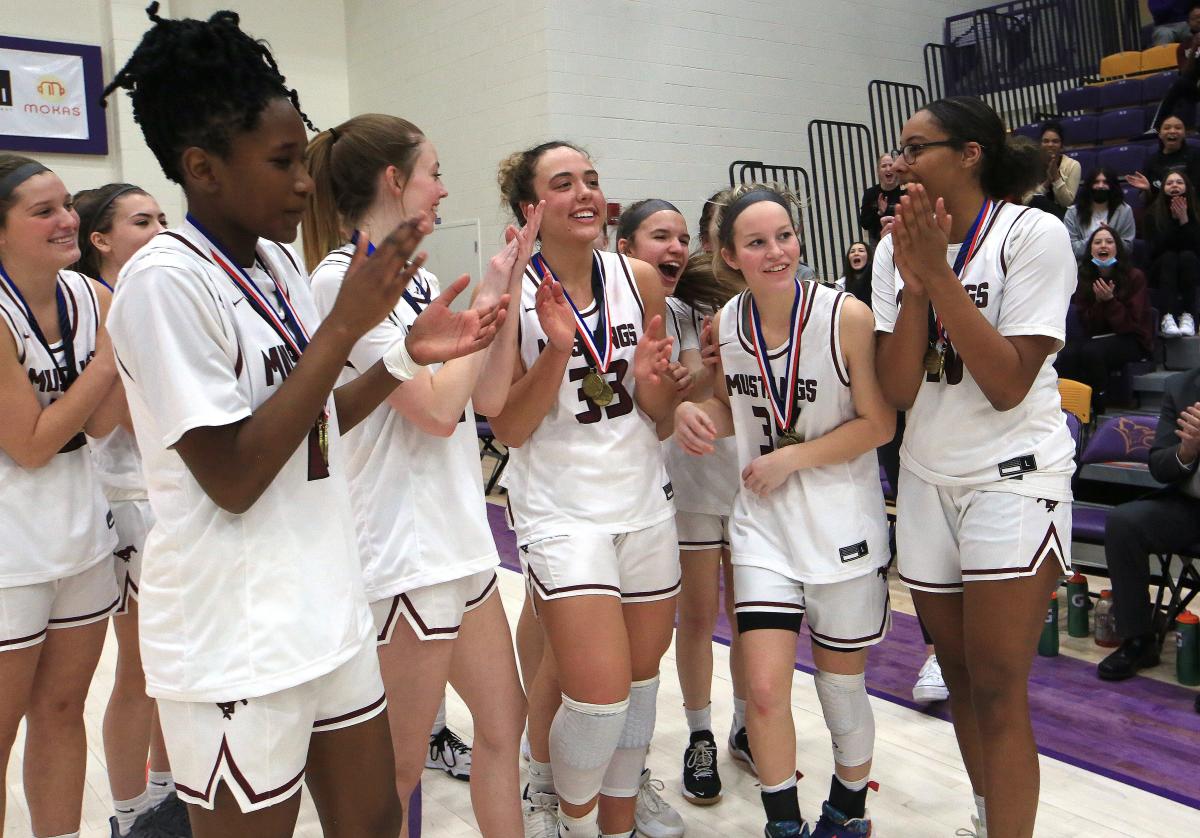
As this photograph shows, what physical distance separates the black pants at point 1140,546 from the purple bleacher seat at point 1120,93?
317 inches

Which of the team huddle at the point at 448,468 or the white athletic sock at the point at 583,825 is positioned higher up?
the team huddle at the point at 448,468

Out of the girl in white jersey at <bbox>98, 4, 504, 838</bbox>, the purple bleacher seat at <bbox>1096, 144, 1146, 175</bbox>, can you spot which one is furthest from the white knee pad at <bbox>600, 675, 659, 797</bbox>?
the purple bleacher seat at <bbox>1096, 144, 1146, 175</bbox>

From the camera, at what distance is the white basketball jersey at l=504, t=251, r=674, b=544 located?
8.29ft


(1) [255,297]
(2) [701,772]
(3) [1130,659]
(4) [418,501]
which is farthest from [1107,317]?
(1) [255,297]

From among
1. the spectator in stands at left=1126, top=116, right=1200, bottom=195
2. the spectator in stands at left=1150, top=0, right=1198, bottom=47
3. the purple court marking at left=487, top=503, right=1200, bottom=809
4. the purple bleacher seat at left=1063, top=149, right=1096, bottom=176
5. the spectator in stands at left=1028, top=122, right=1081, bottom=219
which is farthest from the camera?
the spectator in stands at left=1150, top=0, right=1198, bottom=47

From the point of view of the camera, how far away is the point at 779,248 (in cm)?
256

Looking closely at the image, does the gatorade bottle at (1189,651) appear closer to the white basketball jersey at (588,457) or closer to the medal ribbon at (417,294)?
the white basketball jersey at (588,457)

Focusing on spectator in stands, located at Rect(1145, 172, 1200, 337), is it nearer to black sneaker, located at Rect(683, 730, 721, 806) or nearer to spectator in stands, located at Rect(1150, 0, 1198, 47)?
spectator in stands, located at Rect(1150, 0, 1198, 47)

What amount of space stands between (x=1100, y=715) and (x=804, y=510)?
1.86m

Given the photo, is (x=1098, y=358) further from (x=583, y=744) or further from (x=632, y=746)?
(x=583, y=744)

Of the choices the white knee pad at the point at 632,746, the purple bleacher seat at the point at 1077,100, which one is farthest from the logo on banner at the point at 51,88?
the purple bleacher seat at the point at 1077,100

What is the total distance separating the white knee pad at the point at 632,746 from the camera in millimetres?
2612

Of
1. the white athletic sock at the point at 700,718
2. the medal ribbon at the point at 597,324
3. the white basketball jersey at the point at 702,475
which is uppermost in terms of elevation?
the medal ribbon at the point at 597,324

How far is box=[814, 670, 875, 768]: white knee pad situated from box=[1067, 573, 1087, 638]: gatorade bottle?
2.29 metres
